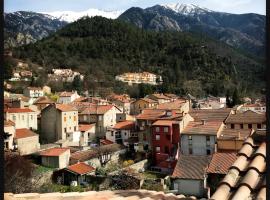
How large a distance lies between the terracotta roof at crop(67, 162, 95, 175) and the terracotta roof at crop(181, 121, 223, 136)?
5.47m

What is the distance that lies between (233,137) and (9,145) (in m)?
10.9

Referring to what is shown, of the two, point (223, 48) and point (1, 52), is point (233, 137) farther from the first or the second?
point (223, 48)

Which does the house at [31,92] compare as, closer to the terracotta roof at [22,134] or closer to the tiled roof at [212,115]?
the terracotta roof at [22,134]

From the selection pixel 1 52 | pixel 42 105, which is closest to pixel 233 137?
pixel 42 105

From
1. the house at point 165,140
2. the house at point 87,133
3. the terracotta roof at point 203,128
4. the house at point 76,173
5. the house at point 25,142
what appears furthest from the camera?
the house at point 87,133

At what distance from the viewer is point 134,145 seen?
23688 mm

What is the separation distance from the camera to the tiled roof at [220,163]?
16.1 meters

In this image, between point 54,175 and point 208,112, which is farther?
point 208,112

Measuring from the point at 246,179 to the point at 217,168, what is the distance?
564 inches

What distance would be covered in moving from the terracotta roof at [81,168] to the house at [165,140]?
13.7 ft

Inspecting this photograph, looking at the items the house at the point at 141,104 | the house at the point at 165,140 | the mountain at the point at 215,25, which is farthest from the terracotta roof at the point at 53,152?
the mountain at the point at 215,25

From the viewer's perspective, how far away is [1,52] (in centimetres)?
150

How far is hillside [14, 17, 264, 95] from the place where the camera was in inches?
2278

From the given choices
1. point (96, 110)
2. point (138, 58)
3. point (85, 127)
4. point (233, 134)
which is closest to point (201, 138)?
point (233, 134)
